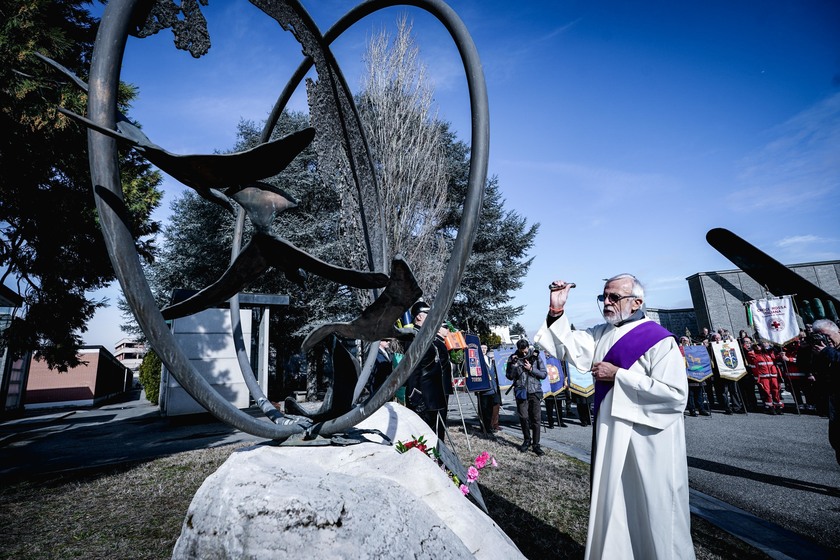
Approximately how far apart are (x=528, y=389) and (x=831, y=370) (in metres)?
3.98

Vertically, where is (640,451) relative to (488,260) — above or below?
below

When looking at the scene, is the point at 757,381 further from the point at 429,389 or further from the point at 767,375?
the point at 429,389

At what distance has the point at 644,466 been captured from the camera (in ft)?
8.22

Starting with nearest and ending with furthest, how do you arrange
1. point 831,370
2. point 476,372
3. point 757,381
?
point 831,370
point 476,372
point 757,381

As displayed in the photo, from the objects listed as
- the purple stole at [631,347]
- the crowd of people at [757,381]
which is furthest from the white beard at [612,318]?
the crowd of people at [757,381]

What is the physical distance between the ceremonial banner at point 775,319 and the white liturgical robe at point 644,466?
11905 mm

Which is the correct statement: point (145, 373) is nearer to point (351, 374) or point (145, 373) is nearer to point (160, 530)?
point (160, 530)

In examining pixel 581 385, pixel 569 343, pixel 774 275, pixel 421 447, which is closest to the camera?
pixel 421 447

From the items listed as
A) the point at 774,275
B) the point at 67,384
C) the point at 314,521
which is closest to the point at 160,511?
the point at 314,521

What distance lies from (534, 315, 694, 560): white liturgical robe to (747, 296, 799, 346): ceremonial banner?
39.1 feet

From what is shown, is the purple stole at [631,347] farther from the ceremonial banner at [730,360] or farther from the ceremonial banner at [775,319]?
the ceremonial banner at [775,319]

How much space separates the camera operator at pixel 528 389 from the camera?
692 cm

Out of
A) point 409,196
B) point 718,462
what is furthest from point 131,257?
point 409,196

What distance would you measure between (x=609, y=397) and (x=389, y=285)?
178 centimetres
